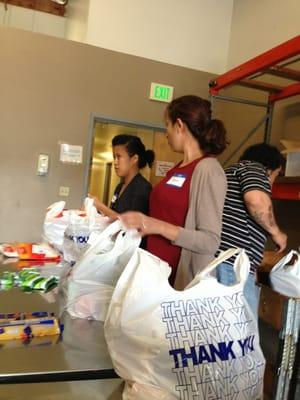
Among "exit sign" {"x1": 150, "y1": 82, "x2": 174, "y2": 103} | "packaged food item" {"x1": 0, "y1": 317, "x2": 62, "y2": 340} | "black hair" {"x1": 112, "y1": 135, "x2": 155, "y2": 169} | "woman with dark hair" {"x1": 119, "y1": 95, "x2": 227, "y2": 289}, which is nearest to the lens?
"packaged food item" {"x1": 0, "y1": 317, "x2": 62, "y2": 340}

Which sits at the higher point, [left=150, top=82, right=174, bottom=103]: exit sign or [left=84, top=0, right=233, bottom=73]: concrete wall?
[left=84, top=0, right=233, bottom=73]: concrete wall

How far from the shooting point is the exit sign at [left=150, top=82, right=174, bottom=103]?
11.1 feet

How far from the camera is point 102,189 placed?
20.2 ft

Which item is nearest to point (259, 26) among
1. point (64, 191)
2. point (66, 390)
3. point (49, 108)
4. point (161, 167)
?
point (161, 167)

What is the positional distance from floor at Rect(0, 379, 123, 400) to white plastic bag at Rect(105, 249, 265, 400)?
9 cm

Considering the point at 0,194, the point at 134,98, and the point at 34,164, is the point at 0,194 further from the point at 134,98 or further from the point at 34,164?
the point at 134,98

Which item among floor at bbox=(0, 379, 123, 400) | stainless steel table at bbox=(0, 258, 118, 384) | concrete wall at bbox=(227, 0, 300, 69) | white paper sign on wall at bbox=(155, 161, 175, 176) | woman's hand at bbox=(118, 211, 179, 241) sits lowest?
floor at bbox=(0, 379, 123, 400)

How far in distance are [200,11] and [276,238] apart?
2.80 m

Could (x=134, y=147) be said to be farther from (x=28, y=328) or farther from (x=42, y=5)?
(x=42, y=5)

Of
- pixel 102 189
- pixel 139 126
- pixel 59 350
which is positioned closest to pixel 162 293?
pixel 59 350

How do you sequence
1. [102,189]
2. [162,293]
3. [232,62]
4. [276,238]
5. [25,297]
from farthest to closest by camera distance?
[102,189] < [232,62] < [276,238] < [25,297] < [162,293]

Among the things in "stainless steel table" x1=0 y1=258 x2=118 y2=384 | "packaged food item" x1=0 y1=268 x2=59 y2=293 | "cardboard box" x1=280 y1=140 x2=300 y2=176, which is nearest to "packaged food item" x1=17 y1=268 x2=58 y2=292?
"packaged food item" x1=0 y1=268 x2=59 y2=293

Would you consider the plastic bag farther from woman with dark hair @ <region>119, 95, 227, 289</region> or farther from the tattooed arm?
the tattooed arm

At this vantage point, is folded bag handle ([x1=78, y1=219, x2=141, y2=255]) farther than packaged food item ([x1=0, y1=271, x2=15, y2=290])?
No
